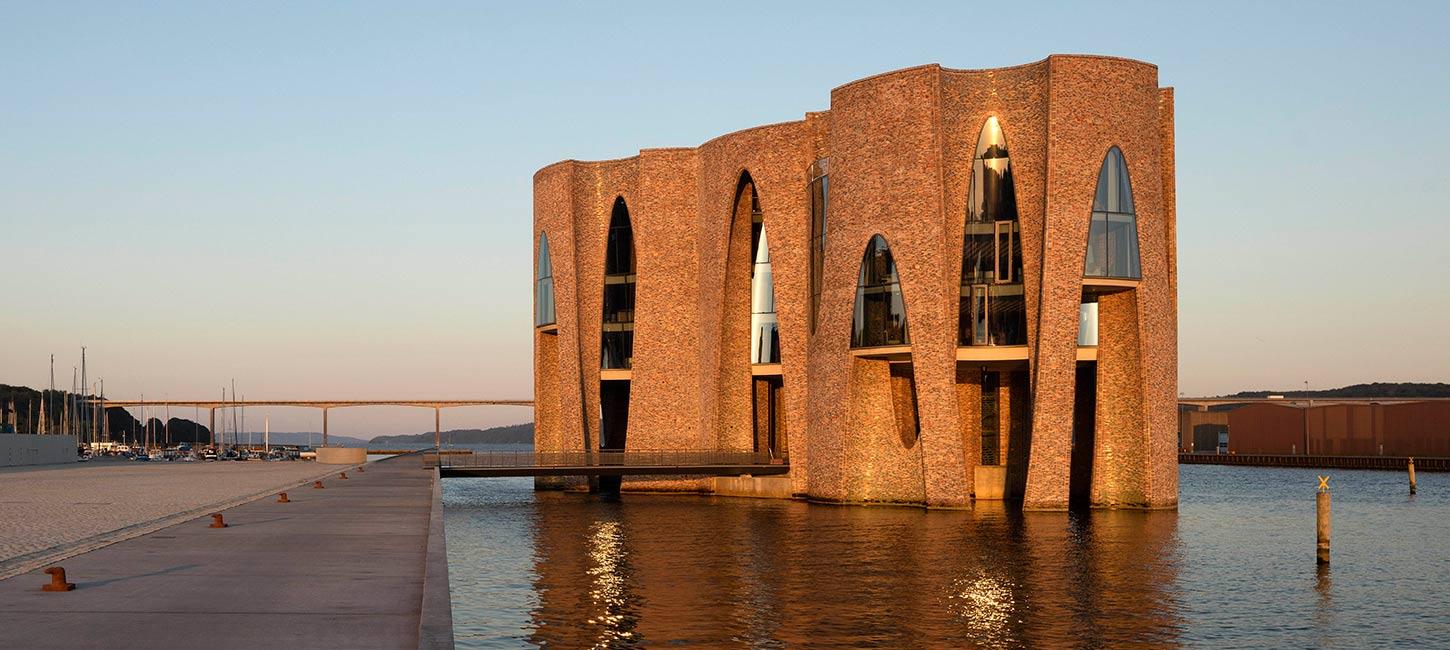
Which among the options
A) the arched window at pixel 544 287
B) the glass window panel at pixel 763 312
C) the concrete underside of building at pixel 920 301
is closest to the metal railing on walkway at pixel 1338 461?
the concrete underside of building at pixel 920 301

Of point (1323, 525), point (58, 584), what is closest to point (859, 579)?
point (1323, 525)

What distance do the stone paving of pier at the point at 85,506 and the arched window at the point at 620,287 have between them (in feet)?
53.0

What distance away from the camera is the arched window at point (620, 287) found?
6431cm

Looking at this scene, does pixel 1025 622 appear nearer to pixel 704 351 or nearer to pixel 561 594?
pixel 561 594

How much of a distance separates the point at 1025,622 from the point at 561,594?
8757 millimetres

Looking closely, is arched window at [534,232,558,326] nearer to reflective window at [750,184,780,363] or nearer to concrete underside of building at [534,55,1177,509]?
concrete underside of building at [534,55,1177,509]

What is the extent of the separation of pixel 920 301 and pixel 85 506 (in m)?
25.6

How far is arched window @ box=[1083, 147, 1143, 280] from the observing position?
4597cm

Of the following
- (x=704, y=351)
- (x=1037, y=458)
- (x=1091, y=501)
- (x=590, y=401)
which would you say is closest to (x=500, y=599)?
(x=1037, y=458)

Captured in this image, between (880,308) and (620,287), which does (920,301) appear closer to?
(880,308)

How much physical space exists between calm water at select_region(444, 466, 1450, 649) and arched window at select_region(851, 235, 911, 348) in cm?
590

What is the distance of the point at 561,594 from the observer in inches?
1072

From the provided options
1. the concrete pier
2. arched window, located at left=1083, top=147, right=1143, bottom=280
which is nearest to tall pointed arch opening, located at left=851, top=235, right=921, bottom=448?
arched window, located at left=1083, top=147, right=1143, bottom=280

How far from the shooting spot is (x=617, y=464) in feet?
190
